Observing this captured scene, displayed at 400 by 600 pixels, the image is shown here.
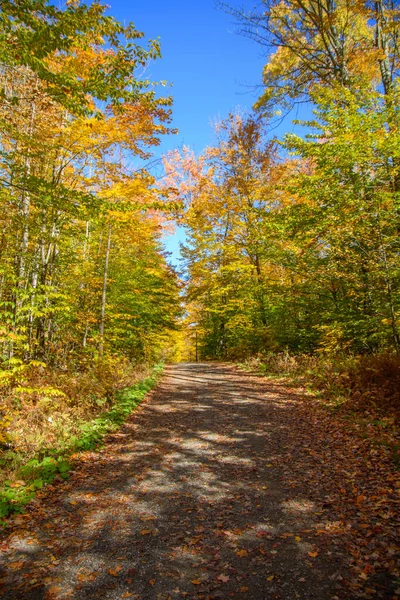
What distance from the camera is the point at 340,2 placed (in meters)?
11.3

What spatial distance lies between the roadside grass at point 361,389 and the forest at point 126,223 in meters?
0.05

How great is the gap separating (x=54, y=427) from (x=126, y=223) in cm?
574

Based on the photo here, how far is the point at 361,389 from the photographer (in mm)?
7863

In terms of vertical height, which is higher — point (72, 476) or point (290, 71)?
point (290, 71)

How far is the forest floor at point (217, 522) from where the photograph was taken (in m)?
2.88

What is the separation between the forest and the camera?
18.8 feet

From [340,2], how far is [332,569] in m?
15.8

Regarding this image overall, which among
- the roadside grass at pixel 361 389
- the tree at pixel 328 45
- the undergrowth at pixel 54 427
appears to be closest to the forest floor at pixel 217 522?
the undergrowth at pixel 54 427

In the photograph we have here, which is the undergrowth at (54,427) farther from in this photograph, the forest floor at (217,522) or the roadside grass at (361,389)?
the roadside grass at (361,389)

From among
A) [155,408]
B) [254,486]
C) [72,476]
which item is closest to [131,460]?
[72,476]

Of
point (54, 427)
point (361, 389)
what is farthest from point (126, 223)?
point (361, 389)

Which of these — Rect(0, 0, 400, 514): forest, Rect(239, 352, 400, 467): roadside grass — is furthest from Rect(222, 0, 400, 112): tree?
Rect(239, 352, 400, 467): roadside grass

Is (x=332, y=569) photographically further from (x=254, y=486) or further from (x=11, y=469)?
(x=11, y=469)

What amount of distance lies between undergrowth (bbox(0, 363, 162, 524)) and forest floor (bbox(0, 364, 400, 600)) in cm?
25
